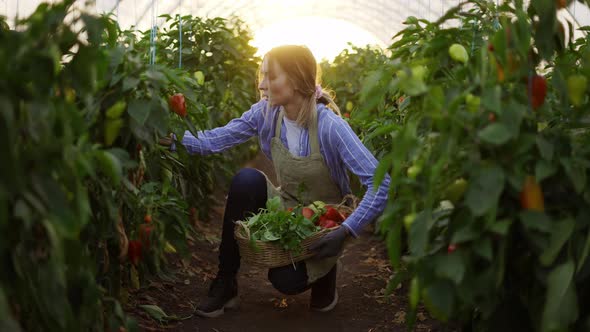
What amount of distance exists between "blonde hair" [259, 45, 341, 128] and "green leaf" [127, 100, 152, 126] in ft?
3.77

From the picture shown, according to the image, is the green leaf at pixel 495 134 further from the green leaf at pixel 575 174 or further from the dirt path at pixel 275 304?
the dirt path at pixel 275 304

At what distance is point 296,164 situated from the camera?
3.35 metres

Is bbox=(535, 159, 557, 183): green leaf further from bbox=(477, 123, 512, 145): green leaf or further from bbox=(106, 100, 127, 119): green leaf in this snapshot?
bbox=(106, 100, 127, 119): green leaf

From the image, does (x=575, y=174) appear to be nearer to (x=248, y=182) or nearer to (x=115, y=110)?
(x=115, y=110)

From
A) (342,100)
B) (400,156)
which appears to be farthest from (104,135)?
(342,100)

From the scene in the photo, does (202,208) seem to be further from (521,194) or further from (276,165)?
(521,194)

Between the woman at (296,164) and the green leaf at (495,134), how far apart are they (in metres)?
1.36

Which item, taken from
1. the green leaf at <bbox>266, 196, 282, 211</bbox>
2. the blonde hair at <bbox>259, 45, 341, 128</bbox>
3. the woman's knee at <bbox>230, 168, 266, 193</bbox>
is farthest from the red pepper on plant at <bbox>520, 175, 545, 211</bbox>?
the woman's knee at <bbox>230, 168, 266, 193</bbox>

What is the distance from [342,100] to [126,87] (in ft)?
16.6

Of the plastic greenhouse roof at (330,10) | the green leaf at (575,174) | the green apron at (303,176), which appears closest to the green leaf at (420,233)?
the green leaf at (575,174)

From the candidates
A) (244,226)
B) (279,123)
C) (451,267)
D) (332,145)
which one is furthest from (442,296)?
(279,123)

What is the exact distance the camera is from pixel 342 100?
22.8 feet

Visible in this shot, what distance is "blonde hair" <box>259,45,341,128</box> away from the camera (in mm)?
3150

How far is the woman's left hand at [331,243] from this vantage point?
9.71ft
